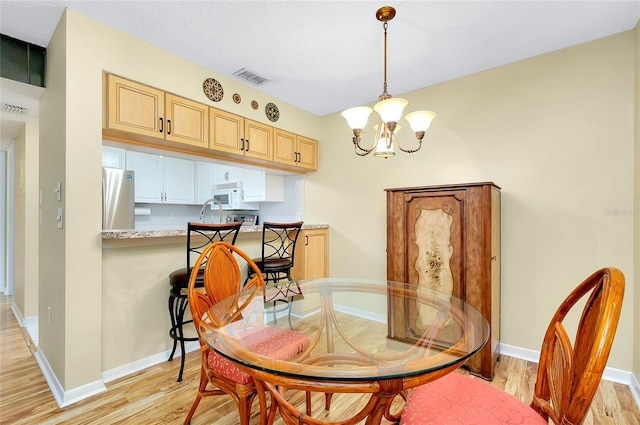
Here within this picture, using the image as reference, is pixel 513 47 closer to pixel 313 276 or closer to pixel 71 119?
pixel 313 276

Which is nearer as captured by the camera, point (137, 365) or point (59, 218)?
point (59, 218)

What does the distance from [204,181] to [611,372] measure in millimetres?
5225

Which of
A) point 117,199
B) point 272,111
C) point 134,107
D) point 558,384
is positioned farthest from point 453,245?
point 117,199

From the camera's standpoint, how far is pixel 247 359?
3.33 feet

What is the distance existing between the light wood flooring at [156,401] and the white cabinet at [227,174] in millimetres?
2806

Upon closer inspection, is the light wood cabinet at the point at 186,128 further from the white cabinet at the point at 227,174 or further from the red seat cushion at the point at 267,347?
the red seat cushion at the point at 267,347

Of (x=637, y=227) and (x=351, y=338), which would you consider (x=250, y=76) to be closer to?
(x=351, y=338)

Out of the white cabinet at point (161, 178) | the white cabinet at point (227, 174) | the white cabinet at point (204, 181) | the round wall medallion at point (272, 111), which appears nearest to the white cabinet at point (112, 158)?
the white cabinet at point (161, 178)

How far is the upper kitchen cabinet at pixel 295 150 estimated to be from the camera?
3303 mm

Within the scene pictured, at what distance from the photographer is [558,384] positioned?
968 millimetres

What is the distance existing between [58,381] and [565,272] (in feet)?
12.3

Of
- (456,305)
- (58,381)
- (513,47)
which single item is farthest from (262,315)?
(513,47)

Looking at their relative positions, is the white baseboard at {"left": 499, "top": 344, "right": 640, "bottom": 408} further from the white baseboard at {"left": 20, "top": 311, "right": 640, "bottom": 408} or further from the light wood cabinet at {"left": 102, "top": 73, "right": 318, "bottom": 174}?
the light wood cabinet at {"left": 102, "top": 73, "right": 318, "bottom": 174}

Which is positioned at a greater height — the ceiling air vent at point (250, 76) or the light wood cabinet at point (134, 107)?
the ceiling air vent at point (250, 76)
